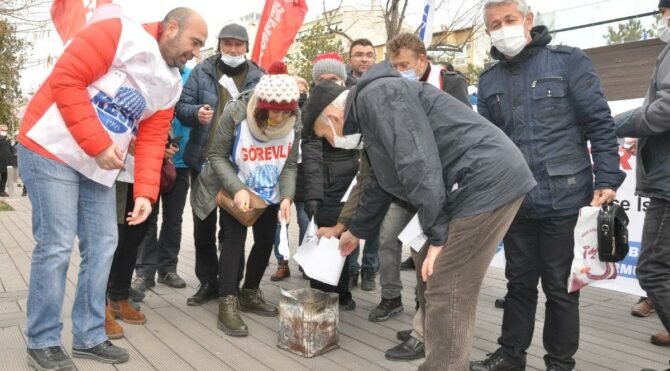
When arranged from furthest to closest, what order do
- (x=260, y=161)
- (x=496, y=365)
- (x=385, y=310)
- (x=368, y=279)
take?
(x=368, y=279) < (x=385, y=310) < (x=260, y=161) < (x=496, y=365)

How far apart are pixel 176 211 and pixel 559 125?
302 centimetres

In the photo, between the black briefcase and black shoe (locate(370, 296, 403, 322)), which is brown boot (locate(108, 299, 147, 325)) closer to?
black shoe (locate(370, 296, 403, 322))

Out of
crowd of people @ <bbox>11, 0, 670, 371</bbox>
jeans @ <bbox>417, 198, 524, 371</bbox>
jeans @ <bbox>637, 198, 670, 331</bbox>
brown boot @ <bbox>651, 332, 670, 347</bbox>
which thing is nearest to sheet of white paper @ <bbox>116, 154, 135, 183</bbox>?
crowd of people @ <bbox>11, 0, 670, 371</bbox>

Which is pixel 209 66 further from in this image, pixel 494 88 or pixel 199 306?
pixel 494 88

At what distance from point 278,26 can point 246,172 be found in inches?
139

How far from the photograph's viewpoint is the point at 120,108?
8.77 feet

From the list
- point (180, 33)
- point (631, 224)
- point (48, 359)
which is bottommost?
point (48, 359)

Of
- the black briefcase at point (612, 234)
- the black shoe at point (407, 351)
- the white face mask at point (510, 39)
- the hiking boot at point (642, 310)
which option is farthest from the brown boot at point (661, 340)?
the white face mask at point (510, 39)

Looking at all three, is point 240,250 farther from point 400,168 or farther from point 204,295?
point 400,168

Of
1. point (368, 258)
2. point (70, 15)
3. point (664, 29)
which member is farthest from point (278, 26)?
point (664, 29)

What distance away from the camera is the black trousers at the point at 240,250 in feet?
11.4

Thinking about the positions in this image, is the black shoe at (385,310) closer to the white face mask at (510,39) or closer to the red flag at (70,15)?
the white face mask at (510,39)

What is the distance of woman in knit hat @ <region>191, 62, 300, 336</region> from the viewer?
3.30 meters

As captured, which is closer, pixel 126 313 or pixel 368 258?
pixel 126 313
